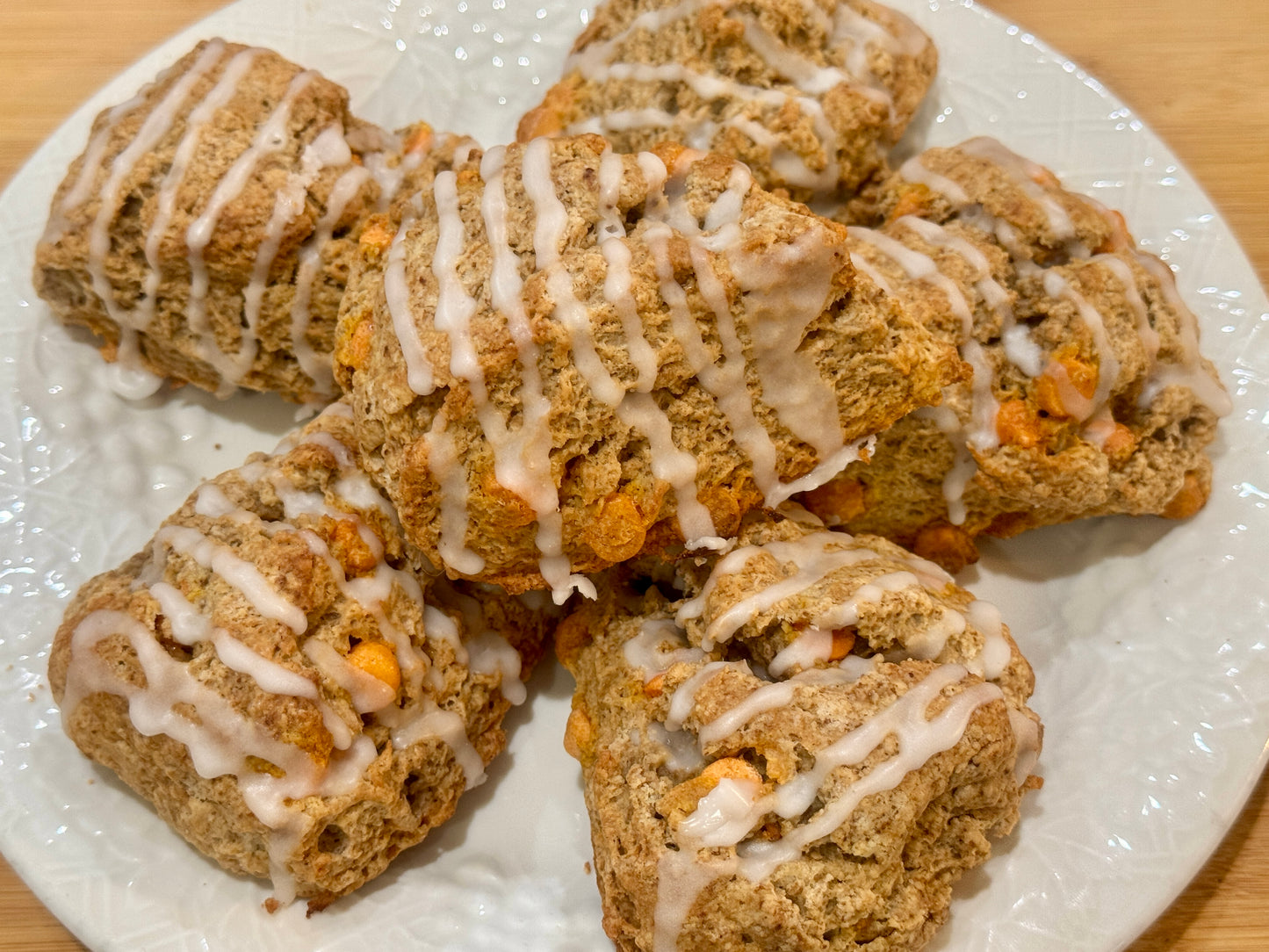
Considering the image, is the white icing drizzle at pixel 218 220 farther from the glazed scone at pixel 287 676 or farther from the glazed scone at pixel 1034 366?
the glazed scone at pixel 1034 366

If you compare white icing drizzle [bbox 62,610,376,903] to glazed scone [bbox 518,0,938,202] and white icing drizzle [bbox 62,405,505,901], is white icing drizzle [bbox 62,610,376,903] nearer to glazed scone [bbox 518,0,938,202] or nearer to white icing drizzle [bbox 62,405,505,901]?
white icing drizzle [bbox 62,405,505,901]

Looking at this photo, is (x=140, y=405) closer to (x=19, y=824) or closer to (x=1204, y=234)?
(x=19, y=824)

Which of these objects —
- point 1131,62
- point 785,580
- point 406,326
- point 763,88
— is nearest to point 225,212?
point 406,326

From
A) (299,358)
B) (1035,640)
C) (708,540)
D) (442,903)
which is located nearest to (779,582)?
(708,540)

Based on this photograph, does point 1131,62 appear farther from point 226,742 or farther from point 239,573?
point 226,742

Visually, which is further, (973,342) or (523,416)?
(973,342)

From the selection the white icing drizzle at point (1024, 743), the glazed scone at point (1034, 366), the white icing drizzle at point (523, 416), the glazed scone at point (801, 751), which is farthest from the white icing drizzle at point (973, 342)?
the white icing drizzle at point (523, 416)
